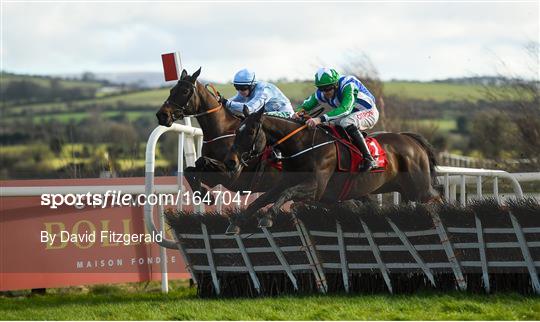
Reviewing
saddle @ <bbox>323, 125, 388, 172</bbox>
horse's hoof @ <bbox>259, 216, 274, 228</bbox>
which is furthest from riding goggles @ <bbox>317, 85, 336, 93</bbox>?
horse's hoof @ <bbox>259, 216, 274, 228</bbox>

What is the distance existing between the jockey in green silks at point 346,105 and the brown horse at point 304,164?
0.18 meters

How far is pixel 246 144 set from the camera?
27.3ft

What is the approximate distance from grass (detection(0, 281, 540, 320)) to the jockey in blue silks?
1.89 meters

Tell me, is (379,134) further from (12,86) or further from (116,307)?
(12,86)

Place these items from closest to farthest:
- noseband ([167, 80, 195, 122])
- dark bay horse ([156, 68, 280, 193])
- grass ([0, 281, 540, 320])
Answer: grass ([0, 281, 540, 320]) → dark bay horse ([156, 68, 280, 193]) → noseband ([167, 80, 195, 122])

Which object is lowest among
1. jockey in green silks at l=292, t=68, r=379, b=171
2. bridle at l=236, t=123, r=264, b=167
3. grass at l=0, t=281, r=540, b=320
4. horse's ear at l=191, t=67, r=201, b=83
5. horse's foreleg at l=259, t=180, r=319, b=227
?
grass at l=0, t=281, r=540, b=320

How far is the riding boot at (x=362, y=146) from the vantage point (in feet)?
29.5

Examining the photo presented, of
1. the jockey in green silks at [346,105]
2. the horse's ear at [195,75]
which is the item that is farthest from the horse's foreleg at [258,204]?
the horse's ear at [195,75]

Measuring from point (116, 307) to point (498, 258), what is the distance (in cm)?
305

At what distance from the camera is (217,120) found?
9.11 meters

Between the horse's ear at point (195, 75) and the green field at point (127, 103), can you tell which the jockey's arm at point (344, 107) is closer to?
the horse's ear at point (195, 75)

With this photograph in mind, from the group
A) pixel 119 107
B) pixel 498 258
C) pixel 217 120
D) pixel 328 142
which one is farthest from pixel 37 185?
pixel 119 107

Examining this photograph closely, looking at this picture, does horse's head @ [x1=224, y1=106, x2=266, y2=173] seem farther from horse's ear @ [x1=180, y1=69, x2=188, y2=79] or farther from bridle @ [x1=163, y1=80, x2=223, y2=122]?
horse's ear @ [x1=180, y1=69, x2=188, y2=79]

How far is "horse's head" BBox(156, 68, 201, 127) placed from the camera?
886cm
